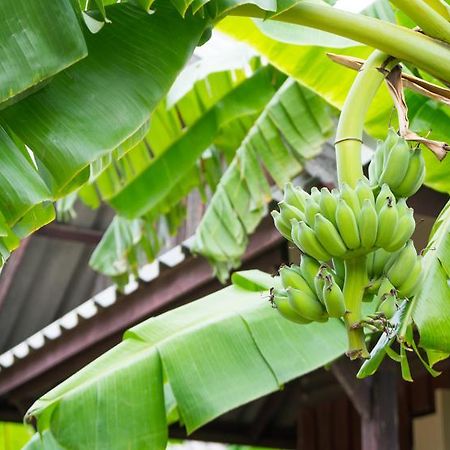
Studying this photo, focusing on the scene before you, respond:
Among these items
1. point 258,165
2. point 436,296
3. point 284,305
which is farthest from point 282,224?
point 258,165

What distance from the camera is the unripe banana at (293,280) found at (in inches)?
56.1

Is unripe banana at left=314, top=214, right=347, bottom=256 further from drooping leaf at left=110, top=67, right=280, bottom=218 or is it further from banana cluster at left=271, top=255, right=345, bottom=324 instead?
drooping leaf at left=110, top=67, right=280, bottom=218

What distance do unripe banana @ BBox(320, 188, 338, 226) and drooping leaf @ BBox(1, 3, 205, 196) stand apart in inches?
14.2

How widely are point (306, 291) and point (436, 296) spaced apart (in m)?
0.35

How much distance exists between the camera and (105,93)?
1.61m

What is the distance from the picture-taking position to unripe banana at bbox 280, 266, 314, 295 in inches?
56.1

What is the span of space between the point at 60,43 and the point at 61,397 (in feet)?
3.10

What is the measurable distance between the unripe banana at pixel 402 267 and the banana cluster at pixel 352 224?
0.03 meters

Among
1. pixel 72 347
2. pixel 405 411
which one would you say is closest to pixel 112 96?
pixel 72 347

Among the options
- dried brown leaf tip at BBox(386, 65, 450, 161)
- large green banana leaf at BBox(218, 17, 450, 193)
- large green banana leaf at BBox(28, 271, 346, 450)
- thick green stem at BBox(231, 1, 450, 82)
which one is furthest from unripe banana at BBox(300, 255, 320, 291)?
large green banana leaf at BBox(218, 17, 450, 193)

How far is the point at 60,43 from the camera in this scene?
1465 millimetres

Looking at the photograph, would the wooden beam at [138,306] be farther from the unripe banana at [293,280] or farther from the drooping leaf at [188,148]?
the unripe banana at [293,280]

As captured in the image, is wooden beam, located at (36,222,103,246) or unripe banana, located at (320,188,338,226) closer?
unripe banana, located at (320,188,338,226)

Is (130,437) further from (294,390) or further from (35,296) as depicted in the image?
(35,296)
